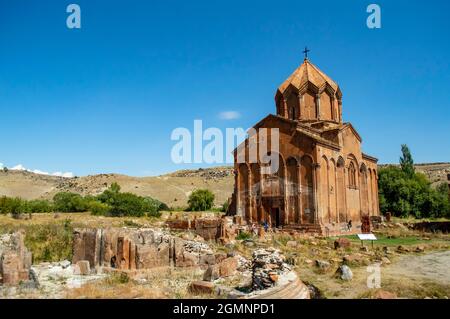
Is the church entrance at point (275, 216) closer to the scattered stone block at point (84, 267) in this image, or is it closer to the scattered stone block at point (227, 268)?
the scattered stone block at point (227, 268)

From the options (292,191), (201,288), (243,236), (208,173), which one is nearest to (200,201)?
(292,191)

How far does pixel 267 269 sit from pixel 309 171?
15.8 m

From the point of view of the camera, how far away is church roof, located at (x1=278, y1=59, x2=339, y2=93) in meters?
27.8

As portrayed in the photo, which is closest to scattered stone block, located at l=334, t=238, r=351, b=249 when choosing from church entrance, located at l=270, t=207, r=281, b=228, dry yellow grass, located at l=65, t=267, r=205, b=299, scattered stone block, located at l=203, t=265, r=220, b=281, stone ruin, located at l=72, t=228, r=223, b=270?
stone ruin, located at l=72, t=228, r=223, b=270

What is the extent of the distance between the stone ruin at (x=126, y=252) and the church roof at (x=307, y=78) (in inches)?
728

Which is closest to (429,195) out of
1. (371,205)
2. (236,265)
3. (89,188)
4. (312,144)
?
(371,205)

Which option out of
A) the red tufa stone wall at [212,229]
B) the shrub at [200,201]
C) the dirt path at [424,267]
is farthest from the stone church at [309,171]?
the shrub at [200,201]

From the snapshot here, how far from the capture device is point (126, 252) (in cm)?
1145

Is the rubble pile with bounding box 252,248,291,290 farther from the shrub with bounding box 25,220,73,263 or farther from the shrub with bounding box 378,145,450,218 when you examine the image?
the shrub with bounding box 378,145,450,218

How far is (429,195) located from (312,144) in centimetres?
2400

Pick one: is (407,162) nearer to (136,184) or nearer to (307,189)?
(307,189)

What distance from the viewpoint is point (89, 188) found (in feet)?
227
